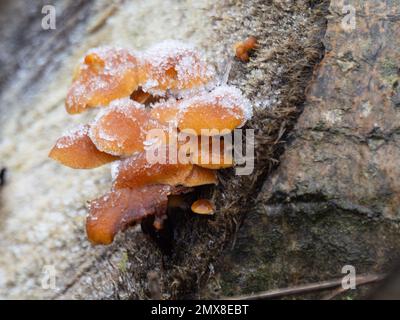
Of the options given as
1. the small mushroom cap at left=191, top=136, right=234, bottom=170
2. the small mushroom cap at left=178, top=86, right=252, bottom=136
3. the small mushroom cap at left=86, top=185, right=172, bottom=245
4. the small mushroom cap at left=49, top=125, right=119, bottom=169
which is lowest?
the small mushroom cap at left=86, top=185, right=172, bottom=245

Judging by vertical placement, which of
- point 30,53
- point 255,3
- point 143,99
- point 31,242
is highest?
point 255,3

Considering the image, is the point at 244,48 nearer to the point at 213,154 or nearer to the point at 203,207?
the point at 213,154

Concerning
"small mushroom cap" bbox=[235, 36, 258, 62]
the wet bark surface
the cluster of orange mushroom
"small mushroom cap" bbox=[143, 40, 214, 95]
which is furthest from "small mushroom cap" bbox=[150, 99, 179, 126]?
"small mushroom cap" bbox=[235, 36, 258, 62]

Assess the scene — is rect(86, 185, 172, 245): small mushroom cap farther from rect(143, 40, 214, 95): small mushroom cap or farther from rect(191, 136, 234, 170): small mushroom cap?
rect(143, 40, 214, 95): small mushroom cap

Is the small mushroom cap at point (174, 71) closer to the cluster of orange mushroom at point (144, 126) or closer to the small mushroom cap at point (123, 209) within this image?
the cluster of orange mushroom at point (144, 126)

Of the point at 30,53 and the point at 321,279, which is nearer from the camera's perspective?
the point at 321,279

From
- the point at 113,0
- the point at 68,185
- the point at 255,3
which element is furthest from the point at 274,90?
the point at 113,0

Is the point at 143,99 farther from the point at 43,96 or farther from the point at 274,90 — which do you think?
the point at 43,96
